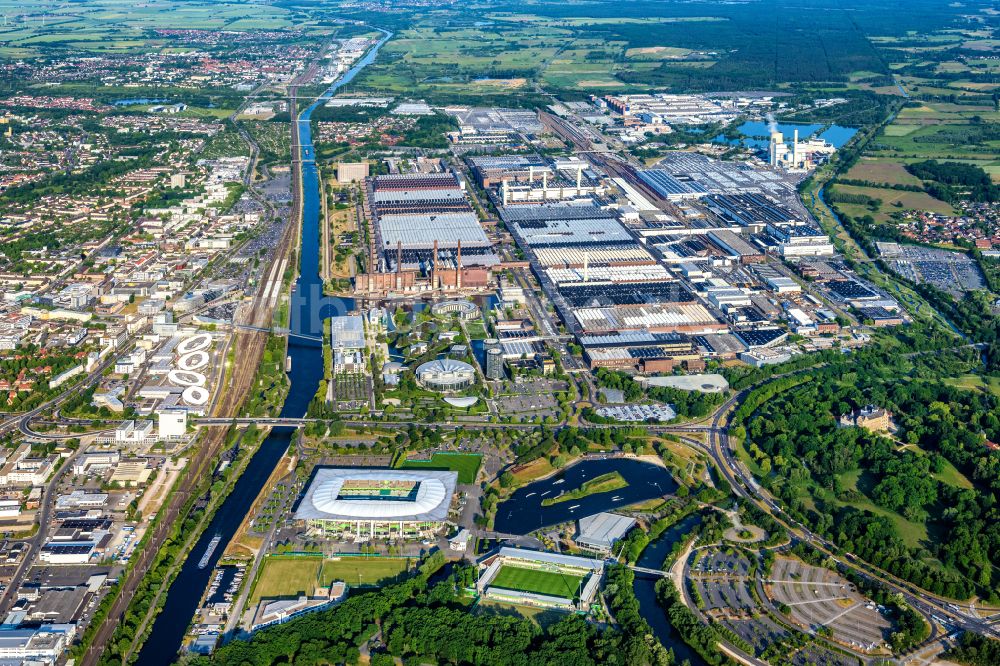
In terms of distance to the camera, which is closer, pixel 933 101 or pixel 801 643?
pixel 801 643

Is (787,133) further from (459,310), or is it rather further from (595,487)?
(595,487)

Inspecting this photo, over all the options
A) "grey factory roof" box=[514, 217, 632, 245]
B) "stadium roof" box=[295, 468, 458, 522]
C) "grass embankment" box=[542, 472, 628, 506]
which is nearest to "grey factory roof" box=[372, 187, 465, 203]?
"grey factory roof" box=[514, 217, 632, 245]

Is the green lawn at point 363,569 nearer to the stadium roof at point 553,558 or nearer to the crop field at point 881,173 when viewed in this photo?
the stadium roof at point 553,558

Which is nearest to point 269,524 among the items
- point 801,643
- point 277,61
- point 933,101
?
point 801,643

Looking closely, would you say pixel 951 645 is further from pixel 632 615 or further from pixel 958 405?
pixel 958 405

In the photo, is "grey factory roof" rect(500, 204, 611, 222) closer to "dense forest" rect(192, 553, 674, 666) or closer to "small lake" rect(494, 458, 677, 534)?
"small lake" rect(494, 458, 677, 534)

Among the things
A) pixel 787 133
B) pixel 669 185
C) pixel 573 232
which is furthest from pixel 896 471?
pixel 787 133
